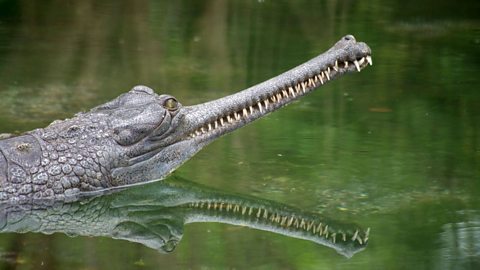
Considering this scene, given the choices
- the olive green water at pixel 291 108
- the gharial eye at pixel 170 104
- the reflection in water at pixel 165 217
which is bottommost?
the reflection in water at pixel 165 217

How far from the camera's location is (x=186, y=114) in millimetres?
8438

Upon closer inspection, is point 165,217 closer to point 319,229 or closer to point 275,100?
point 319,229

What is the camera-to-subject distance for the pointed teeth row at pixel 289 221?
7.22 m

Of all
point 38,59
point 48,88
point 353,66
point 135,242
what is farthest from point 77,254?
point 38,59

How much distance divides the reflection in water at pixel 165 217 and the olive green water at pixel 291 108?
0.14m

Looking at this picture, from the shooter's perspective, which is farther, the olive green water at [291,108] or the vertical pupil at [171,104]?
the vertical pupil at [171,104]

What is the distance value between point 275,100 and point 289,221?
47.7 inches

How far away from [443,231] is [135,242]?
2160mm

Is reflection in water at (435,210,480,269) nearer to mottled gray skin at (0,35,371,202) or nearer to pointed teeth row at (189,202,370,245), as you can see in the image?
pointed teeth row at (189,202,370,245)

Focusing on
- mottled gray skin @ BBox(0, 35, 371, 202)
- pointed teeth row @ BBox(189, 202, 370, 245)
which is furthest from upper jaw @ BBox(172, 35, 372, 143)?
pointed teeth row @ BBox(189, 202, 370, 245)

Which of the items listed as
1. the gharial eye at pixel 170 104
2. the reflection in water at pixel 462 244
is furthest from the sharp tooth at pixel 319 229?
the gharial eye at pixel 170 104

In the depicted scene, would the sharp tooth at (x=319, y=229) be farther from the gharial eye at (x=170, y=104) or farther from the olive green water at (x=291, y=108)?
the gharial eye at (x=170, y=104)

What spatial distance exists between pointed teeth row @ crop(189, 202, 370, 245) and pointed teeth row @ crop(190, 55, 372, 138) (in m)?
0.74

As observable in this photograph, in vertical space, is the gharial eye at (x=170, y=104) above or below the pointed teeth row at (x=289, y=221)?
above
